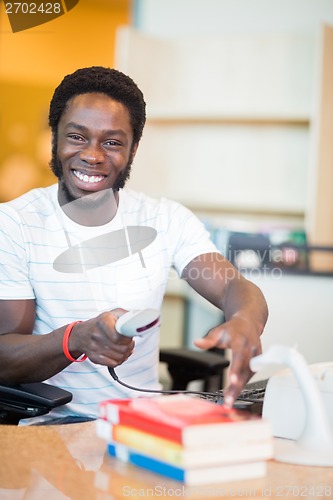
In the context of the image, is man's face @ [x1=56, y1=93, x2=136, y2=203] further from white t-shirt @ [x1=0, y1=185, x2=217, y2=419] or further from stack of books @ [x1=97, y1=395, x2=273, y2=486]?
stack of books @ [x1=97, y1=395, x2=273, y2=486]

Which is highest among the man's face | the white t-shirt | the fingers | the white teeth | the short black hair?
the short black hair

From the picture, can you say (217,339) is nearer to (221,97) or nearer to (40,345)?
(40,345)

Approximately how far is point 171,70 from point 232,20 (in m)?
0.43

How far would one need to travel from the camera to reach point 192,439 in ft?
2.99

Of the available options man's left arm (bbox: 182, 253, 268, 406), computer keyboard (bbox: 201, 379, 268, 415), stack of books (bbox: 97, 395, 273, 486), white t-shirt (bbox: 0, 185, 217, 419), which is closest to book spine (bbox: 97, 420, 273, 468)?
stack of books (bbox: 97, 395, 273, 486)

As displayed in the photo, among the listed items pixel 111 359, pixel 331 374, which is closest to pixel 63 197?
pixel 111 359

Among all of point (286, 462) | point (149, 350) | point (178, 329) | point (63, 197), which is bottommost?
point (286, 462)

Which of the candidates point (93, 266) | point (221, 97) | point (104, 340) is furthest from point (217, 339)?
point (221, 97)

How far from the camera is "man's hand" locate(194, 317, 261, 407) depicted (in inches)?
44.1

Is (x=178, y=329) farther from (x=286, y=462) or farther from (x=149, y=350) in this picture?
(x=286, y=462)

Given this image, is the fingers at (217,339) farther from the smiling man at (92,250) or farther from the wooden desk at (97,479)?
the smiling man at (92,250)

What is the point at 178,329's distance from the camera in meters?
3.77

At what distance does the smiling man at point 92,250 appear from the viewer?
1598mm

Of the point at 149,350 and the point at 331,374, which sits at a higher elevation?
the point at 149,350
